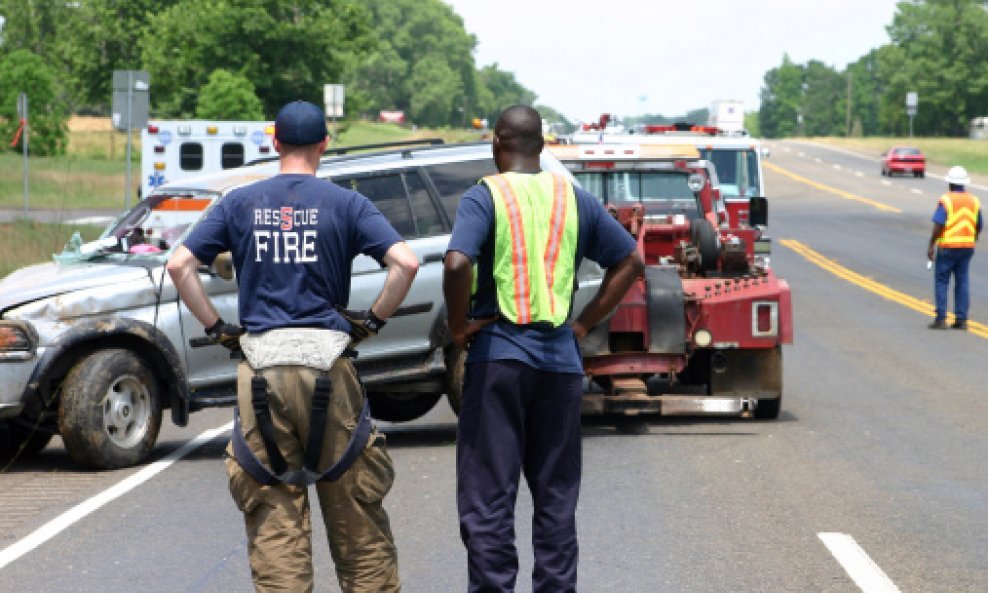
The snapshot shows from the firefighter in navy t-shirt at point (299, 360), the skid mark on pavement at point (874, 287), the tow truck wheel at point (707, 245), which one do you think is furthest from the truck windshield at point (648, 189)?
the firefighter in navy t-shirt at point (299, 360)

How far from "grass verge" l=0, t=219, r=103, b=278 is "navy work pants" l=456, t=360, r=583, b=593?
17393 millimetres

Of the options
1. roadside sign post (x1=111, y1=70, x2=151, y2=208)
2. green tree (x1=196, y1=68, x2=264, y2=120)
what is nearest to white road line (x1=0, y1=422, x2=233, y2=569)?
roadside sign post (x1=111, y1=70, x2=151, y2=208)

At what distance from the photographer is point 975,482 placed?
958 cm

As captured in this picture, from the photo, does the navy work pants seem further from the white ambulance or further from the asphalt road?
the white ambulance

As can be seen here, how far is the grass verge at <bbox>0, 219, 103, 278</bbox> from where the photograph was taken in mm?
23688

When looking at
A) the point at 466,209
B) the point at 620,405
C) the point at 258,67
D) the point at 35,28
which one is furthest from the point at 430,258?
the point at 35,28

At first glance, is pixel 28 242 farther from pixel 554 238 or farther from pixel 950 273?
pixel 554 238

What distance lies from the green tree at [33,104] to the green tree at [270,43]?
4.65m

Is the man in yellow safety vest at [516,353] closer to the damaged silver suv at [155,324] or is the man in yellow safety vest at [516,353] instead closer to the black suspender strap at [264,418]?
the black suspender strap at [264,418]

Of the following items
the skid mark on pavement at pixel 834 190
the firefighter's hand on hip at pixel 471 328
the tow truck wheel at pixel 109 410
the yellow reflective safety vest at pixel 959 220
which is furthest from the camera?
the skid mark on pavement at pixel 834 190

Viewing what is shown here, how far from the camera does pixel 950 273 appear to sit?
20.0 metres

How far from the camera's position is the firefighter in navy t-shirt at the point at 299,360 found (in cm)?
539

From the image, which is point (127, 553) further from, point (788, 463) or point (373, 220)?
point (788, 463)

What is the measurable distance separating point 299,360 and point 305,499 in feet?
1.58
